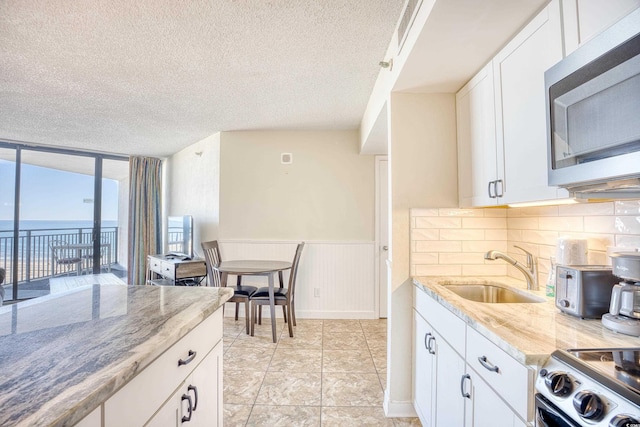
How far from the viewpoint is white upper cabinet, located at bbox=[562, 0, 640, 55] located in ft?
2.94

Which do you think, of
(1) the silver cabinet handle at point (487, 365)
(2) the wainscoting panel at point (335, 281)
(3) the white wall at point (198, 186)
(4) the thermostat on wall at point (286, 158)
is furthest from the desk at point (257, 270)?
(1) the silver cabinet handle at point (487, 365)

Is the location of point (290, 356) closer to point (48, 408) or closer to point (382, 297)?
point (382, 297)

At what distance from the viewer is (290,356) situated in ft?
9.48

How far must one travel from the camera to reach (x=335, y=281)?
13.3 ft

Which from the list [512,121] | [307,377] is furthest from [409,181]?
[307,377]

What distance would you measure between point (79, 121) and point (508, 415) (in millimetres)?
4654

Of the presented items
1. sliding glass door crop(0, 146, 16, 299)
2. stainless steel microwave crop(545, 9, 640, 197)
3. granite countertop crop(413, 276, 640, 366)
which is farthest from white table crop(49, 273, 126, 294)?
stainless steel microwave crop(545, 9, 640, 197)

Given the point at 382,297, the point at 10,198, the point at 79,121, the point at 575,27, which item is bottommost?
the point at 382,297

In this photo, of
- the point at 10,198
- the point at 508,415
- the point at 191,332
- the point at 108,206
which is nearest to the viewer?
the point at 508,415

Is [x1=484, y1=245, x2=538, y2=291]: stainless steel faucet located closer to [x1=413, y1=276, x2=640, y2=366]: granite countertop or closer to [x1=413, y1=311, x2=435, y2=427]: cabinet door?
[x1=413, y1=276, x2=640, y2=366]: granite countertop

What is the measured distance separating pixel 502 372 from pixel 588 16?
1161 mm

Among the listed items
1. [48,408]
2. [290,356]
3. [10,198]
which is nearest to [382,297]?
[290,356]

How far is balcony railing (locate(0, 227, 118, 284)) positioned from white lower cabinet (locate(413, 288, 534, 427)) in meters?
5.29

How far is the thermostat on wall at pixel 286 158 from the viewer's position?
4137 mm
